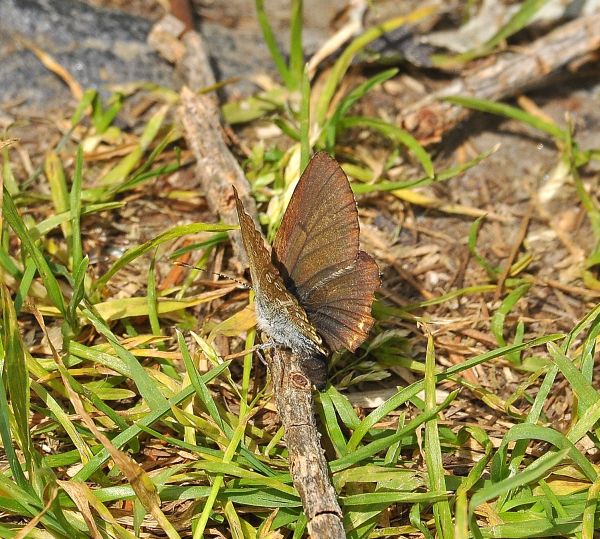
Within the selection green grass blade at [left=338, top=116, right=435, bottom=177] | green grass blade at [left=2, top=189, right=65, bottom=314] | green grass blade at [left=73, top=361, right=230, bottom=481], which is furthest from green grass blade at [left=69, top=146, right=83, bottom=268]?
green grass blade at [left=338, top=116, right=435, bottom=177]

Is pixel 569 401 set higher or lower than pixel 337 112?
lower

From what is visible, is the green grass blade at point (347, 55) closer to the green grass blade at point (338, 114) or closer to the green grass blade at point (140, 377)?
the green grass blade at point (338, 114)

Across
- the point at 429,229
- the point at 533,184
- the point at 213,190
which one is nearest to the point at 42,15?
the point at 213,190

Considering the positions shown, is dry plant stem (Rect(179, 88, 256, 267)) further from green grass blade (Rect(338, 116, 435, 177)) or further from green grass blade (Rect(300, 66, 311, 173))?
green grass blade (Rect(338, 116, 435, 177))

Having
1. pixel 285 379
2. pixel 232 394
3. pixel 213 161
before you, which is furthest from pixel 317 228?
pixel 213 161

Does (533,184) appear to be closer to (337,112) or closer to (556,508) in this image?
(337,112)

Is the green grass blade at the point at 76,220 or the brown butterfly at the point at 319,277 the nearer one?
the brown butterfly at the point at 319,277

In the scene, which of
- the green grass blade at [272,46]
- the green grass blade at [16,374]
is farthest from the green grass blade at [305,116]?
the green grass blade at [16,374]
